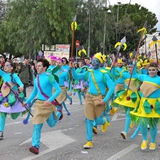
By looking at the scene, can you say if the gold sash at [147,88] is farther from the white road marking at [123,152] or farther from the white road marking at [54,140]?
the white road marking at [54,140]

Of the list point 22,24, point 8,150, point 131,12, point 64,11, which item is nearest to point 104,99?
point 8,150

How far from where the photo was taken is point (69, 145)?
20.9 feet

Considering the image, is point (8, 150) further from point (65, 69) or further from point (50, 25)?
point (50, 25)

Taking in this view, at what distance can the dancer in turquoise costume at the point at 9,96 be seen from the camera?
22.6 feet

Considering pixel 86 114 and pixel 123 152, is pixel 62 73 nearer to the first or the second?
pixel 86 114

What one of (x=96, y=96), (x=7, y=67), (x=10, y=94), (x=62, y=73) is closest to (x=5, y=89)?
(x=10, y=94)

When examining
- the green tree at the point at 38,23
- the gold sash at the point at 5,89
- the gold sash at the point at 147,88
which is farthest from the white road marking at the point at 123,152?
the green tree at the point at 38,23

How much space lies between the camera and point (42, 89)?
231 inches

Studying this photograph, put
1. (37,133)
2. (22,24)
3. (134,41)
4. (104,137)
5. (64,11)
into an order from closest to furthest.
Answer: (37,133) < (104,137) < (64,11) < (22,24) < (134,41)

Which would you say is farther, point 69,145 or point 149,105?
point 69,145

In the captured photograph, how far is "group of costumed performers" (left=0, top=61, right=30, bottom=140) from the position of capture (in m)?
6.90

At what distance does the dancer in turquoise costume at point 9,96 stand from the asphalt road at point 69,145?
53 centimetres

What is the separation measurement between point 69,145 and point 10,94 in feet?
5.59

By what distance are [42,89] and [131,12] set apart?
180 feet
